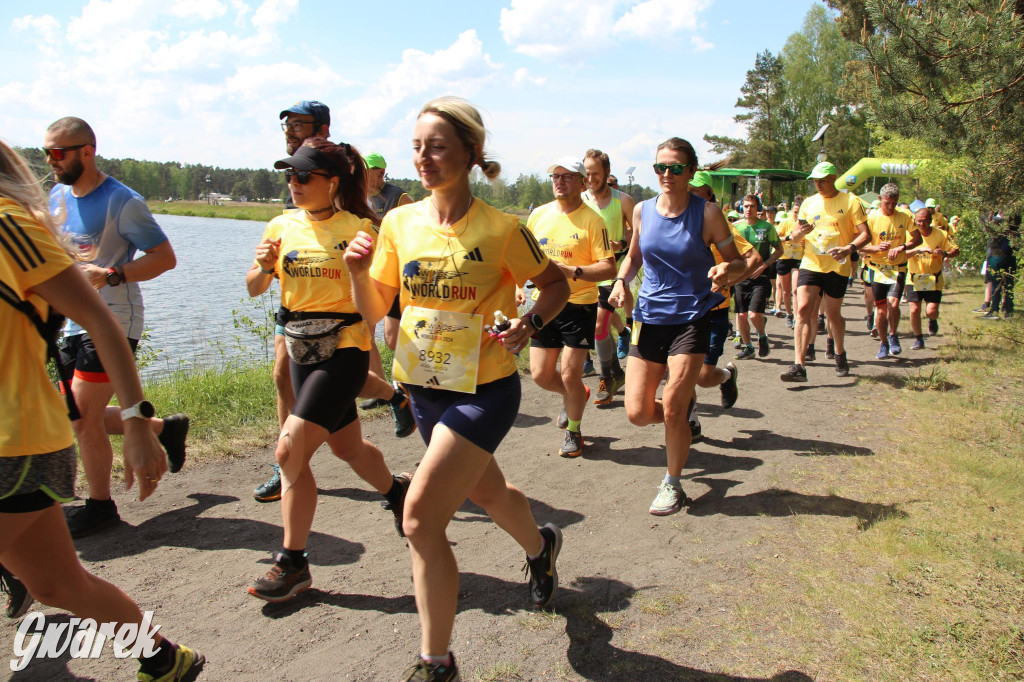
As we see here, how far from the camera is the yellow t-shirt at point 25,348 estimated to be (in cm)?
209

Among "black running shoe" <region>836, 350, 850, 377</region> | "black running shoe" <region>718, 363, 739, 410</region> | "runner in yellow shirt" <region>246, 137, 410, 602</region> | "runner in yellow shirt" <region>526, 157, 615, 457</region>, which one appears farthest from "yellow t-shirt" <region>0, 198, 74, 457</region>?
"black running shoe" <region>836, 350, 850, 377</region>

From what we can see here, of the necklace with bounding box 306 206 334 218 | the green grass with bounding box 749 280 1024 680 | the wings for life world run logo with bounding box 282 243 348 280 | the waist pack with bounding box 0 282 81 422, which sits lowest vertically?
the green grass with bounding box 749 280 1024 680

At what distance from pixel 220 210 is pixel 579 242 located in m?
78.5

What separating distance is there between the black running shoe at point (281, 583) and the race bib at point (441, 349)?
4.40 ft

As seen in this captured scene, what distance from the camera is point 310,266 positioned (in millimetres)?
3818

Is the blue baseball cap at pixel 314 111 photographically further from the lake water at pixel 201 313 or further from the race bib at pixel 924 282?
the race bib at pixel 924 282

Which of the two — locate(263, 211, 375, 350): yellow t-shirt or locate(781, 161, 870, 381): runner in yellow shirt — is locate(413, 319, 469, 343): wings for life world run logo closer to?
locate(263, 211, 375, 350): yellow t-shirt

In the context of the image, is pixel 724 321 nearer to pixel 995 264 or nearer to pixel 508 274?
pixel 508 274

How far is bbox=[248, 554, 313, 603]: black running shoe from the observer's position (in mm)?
3504

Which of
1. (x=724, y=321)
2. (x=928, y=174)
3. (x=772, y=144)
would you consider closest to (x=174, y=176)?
(x=772, y=144)

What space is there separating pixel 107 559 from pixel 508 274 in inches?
114

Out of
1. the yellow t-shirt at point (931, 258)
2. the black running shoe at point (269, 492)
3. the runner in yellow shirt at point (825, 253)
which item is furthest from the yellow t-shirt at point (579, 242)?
the yellow t-shirt at point (931, 258)

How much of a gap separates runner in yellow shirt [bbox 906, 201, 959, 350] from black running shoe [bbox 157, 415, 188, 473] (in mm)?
10418

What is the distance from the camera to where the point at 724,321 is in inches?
307
